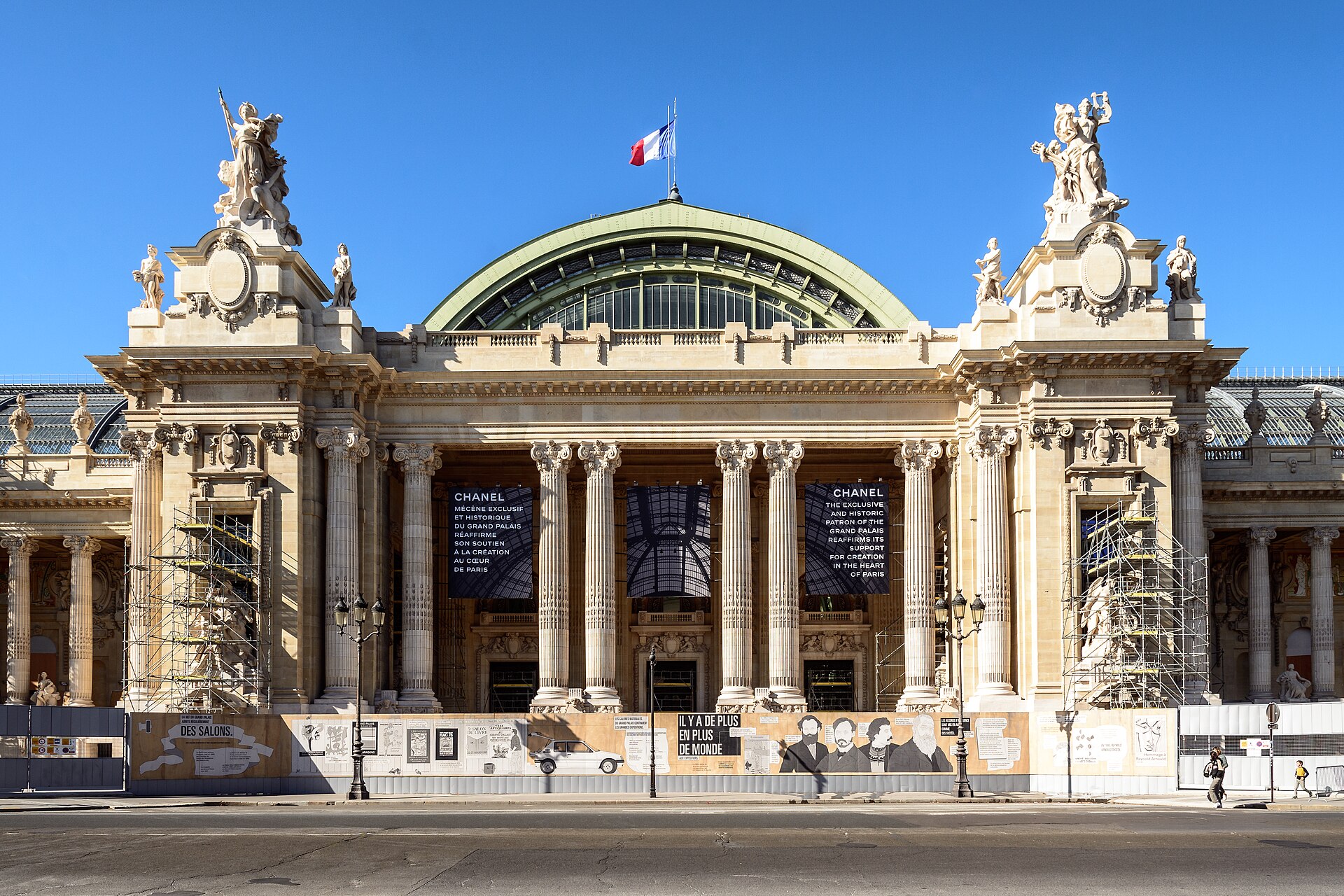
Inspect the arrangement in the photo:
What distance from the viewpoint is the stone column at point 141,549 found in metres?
56.4

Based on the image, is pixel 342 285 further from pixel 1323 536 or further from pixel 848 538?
pixel 1323 536

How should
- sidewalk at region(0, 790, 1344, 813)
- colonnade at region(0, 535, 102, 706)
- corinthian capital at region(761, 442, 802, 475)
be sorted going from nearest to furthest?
sidewalk at region(0, 790, 1344, 813)
corinthian capital at region(761, 442, 802, 475)
colonnade at region(0, 535, 102, 706)

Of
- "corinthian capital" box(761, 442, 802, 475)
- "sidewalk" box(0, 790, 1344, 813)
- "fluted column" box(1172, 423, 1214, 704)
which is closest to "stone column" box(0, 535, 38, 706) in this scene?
"sidewalk" box(0, 790, 1344, 813)

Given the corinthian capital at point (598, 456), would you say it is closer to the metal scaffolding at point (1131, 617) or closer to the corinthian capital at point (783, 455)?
the corinthian capital at point (783, 455)

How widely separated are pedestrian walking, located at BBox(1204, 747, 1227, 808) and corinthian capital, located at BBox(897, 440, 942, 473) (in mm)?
18204

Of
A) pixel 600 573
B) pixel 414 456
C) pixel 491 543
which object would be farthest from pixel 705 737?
pixel 414 456

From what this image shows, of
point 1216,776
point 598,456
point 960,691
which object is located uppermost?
point 598,456

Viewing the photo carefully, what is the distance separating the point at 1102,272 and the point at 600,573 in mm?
22554

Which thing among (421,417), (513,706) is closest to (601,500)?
(421,417)

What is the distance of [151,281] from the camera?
199 feet

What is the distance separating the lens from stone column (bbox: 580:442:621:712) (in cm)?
5975

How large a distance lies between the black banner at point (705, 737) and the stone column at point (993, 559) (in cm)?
1086

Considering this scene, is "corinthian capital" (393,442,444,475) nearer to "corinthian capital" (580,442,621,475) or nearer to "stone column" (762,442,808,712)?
"corinthian capital" (580,442,621,475)

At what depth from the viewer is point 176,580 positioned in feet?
186
